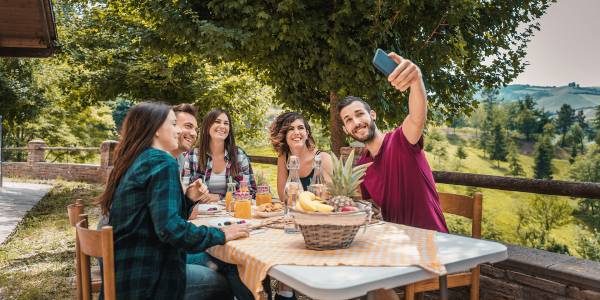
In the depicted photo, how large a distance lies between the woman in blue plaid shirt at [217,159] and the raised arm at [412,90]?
1.68 m

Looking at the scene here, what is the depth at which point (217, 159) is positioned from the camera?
4.10m

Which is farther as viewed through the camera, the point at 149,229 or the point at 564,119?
the point at 564,119

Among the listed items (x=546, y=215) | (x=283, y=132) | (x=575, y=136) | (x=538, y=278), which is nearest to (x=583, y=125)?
(x=575, y=136)

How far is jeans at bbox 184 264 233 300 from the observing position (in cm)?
230

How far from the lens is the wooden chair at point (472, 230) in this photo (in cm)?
247

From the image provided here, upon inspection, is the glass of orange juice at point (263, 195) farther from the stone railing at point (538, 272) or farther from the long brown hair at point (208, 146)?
the stone railing at point (538, 272)

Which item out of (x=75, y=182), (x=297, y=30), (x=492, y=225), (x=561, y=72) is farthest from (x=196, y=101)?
(x=561, y=72)

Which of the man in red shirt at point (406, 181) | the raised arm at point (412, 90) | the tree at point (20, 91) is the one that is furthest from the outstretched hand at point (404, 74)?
the tree at point (20, 91)

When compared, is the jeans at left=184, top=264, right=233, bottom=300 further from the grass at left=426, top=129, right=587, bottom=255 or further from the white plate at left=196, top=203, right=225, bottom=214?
the grass at left=426, top=129, right=587, bottom=255

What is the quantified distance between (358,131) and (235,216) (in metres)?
0.94

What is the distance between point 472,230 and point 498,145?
2501cm

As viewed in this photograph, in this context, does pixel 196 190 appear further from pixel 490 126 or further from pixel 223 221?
pixel 490 126

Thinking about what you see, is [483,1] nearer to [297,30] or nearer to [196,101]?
[297,30]

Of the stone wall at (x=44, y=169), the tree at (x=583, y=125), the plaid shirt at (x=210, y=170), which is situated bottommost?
the stone wall at (x=44, y=169)
